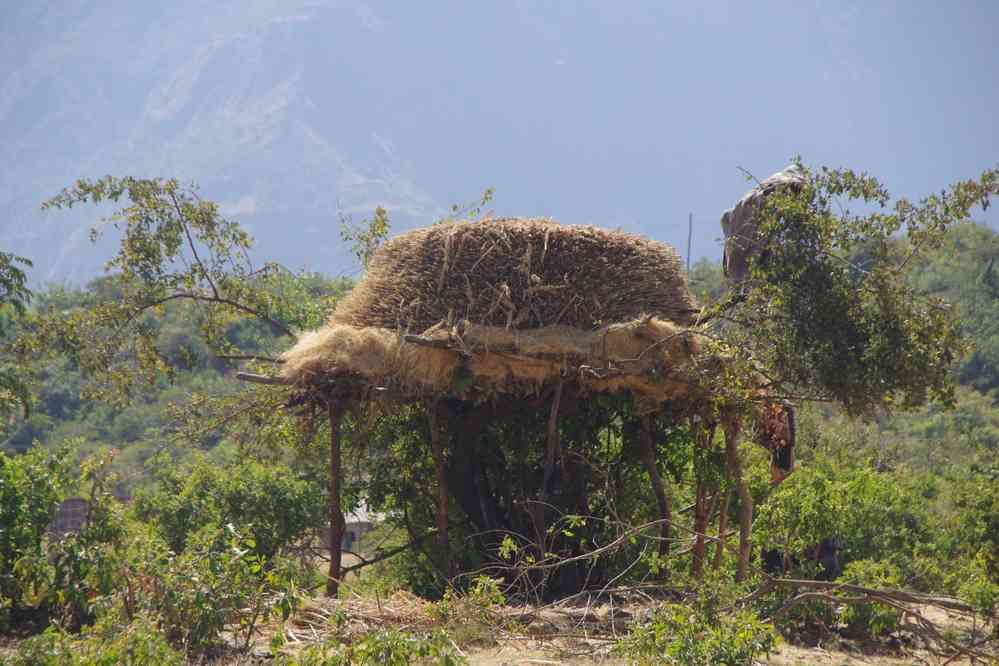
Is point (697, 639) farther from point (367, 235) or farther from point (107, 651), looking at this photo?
point (367, 235)

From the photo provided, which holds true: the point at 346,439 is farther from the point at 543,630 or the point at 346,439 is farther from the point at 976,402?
the point at 976,402

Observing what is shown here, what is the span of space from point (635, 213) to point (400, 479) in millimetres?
187300

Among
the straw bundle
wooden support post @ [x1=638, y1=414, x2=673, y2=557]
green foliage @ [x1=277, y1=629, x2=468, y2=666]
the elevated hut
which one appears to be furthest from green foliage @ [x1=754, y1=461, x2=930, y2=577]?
green foliage @ [x1=277, y1=629, x2=468, y2=666]

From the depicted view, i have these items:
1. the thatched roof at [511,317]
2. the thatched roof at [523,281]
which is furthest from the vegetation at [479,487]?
the thatched roof at [523,281]

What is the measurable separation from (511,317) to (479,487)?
219 cm

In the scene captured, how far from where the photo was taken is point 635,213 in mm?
195375

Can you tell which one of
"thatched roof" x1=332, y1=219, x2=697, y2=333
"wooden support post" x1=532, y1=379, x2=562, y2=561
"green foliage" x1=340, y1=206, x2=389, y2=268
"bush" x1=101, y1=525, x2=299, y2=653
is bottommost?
"bush" x1=101, y1=525, x2=299, y2=653

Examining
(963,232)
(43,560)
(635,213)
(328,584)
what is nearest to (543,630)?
(328,584)

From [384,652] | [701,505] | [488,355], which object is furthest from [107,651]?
[701,505]

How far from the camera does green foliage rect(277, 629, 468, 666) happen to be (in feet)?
19.6

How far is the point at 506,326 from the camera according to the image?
Answer: 838 cm

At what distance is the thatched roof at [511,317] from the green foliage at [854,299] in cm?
85

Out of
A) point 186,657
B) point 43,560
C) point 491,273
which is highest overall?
point 491,273

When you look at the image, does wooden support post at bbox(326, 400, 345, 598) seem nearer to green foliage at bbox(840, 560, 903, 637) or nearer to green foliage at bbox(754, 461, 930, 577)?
green foliage at bbox(840, 560, 903, 637)
